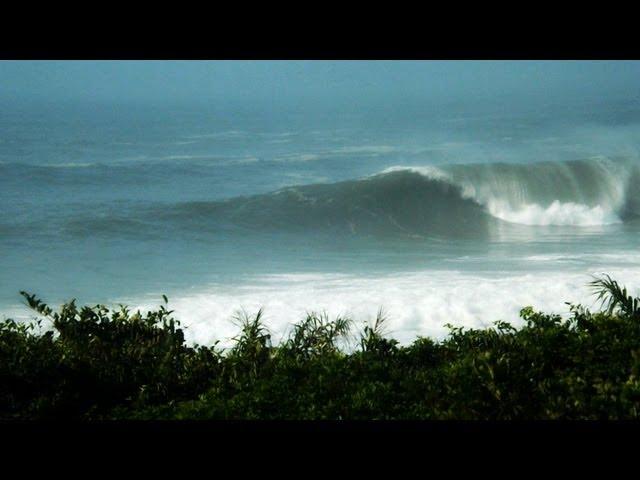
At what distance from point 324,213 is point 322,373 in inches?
520

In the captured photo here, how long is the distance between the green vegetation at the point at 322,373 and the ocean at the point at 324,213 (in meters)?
2.75

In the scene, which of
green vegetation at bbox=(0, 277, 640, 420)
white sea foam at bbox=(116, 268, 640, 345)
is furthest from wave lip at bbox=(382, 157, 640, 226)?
green vegetation at bbox=(0, 277, 640, 420)

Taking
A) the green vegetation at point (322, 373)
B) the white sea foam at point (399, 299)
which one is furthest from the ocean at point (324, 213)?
the green vegetation at point (322, 373)

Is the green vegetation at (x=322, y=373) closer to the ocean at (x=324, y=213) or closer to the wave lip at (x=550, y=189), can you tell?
the ocean at (x=324, y=213)

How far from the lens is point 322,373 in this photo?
16.9ft

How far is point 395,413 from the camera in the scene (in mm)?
4688

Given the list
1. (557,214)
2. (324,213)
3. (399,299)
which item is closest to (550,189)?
(557,214)

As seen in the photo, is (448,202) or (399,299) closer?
(399,299)

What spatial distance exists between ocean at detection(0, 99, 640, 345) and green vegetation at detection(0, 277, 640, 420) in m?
2.75

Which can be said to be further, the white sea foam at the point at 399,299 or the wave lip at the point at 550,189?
the wave lip at the point at 550,189

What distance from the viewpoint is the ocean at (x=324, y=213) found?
1159 centimetres

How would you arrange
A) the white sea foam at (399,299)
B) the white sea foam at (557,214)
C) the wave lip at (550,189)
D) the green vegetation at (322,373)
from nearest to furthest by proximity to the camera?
the green vegetation at (322,373), the white sea foam at (399,299), the white sea foam at (557,214), the wave lip at (550,189)

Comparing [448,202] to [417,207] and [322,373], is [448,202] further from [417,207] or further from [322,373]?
[322,373]
